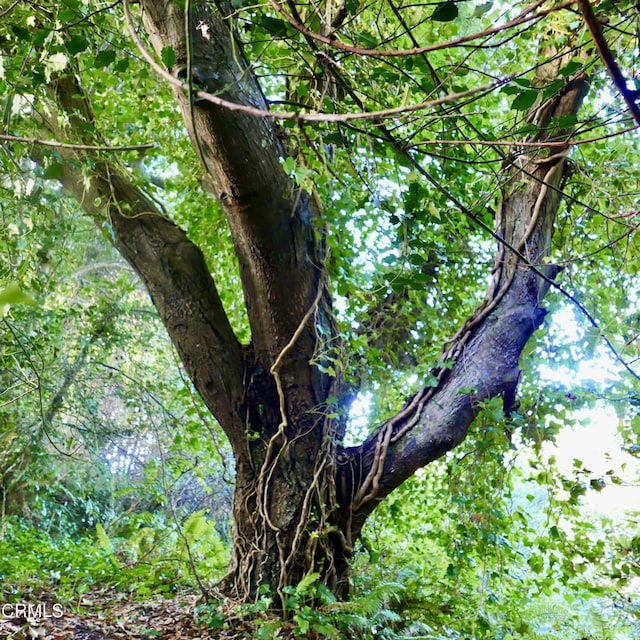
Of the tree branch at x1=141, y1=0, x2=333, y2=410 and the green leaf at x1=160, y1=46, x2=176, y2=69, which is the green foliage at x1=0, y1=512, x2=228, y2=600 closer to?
the tree branch at x1=141, y1=0, x2=333, y2=410

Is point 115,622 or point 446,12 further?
point 115,622

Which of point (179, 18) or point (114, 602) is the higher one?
point (179, 18)

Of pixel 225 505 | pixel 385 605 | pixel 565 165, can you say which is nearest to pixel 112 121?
pixel 565 165

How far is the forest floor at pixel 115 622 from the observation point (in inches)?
88.1

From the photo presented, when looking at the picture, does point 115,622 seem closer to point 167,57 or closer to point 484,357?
point 484,357

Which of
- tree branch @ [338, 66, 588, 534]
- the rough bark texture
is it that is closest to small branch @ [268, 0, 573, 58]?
the rough bark texture

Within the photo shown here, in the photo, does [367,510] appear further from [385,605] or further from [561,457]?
[561,457]

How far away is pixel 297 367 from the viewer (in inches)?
105

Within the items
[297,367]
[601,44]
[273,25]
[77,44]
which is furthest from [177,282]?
[601,44]

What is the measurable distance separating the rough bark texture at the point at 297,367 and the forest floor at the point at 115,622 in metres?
0.26

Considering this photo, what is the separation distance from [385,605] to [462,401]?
1.21 m

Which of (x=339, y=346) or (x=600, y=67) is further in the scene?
(x=339, y=346)

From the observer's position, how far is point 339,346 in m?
2.80

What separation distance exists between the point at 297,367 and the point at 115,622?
4.95ft
